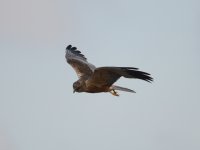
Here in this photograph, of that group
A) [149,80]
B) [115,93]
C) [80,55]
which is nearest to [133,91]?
[115,93]

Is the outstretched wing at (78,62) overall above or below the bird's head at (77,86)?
above

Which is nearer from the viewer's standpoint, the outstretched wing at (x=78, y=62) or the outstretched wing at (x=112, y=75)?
the outstretched wing at (x=112, y=75)

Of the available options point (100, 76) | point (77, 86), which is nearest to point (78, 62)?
point (77, 86)

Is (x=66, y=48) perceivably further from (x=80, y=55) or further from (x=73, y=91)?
(x=73, y=91)

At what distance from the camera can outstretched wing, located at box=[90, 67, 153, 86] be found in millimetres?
16844

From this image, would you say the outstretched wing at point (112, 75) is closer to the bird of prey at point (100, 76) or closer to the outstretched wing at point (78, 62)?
the bird of prey at point (100, 76)

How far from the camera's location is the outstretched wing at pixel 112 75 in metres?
16.8

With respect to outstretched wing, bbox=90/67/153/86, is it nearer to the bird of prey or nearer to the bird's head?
the bird of prey

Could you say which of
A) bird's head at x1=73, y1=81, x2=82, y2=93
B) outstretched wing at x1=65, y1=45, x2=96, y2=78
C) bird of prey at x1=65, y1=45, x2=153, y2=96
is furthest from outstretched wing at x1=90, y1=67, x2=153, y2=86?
outstretched wing at x1=65, y1=45, x2=96, y2=78

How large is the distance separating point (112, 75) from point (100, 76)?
31 cm

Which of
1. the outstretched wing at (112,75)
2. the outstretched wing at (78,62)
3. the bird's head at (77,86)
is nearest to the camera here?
the outstretched wing at (112,75)

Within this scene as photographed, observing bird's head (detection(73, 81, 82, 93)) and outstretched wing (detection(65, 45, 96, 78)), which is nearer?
bird's head (detection(73, 81, 82, 93))

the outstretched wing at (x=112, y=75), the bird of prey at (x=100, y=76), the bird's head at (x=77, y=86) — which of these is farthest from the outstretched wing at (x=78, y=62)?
the outstretched wing at (x=112, y=75)

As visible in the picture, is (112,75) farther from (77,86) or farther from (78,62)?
(78,62)
